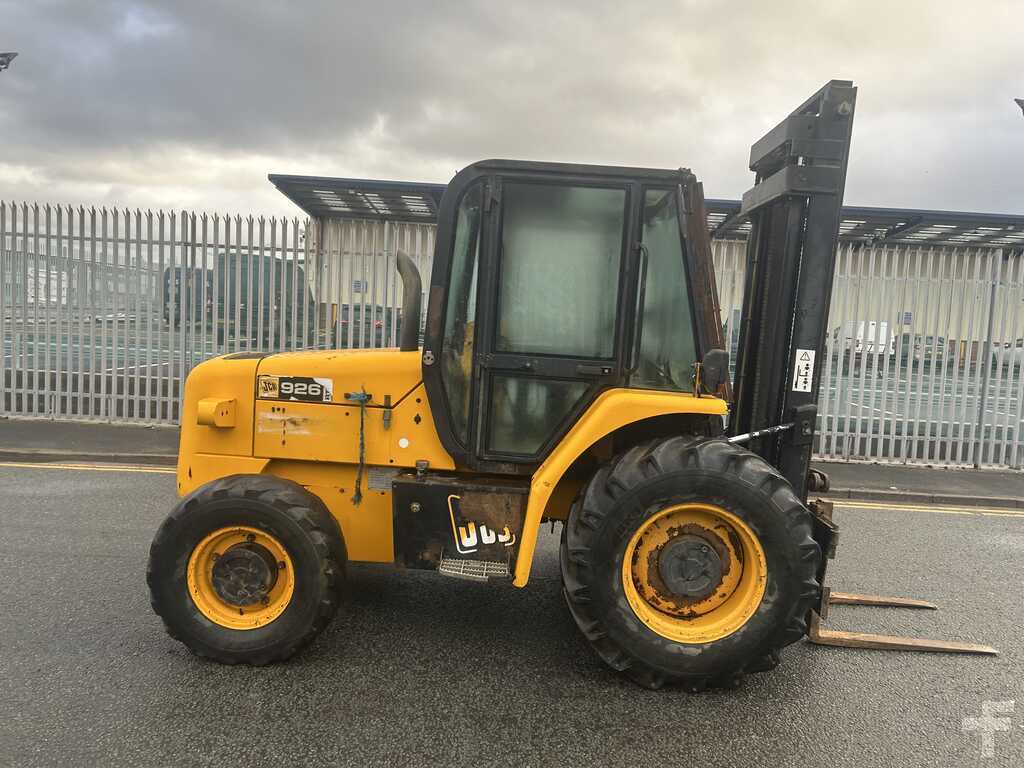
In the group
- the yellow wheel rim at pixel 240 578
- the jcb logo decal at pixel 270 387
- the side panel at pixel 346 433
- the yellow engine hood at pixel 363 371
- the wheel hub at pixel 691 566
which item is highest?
the yellow engine hood at pixel 363 371

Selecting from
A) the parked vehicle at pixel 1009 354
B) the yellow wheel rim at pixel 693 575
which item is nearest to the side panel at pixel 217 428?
the yellow wheel rim at pixel 693 575

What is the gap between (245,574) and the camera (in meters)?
3.44

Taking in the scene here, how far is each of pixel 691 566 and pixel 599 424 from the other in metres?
0.82

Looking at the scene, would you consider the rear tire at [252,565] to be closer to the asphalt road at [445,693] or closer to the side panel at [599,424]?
the asphalt road at [445,693]

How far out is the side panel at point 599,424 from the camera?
3.37m

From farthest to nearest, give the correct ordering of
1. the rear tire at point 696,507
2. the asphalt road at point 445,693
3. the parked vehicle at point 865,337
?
the parked vehicle at point 865,337, the rear tire at point 696,507, the asphalt road at point 445,693

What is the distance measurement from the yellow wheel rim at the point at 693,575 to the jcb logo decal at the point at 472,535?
62 centimetres

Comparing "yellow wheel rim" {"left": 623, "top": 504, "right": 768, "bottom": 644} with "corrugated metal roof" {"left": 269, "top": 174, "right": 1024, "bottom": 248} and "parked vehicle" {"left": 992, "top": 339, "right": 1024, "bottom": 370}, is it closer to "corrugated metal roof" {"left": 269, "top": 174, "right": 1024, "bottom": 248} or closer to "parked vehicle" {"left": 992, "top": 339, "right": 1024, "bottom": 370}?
"corrugated metal roof" {"left": 269, "top": 174, "right": 1024, "bottom": 248}

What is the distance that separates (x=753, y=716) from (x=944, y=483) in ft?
23.2

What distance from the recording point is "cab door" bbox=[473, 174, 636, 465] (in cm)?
341

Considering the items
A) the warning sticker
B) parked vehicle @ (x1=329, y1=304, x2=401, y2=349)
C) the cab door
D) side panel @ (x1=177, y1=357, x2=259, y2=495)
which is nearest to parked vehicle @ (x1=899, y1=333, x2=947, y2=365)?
the warning sticker

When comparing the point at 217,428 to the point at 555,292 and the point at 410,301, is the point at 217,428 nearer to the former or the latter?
the point at 410,301

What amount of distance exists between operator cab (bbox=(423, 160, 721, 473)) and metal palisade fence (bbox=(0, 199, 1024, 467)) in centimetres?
647

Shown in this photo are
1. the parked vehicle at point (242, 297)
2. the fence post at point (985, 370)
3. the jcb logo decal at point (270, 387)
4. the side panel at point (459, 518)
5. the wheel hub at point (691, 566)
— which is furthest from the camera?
the parked vehicle at point (242, 297)
